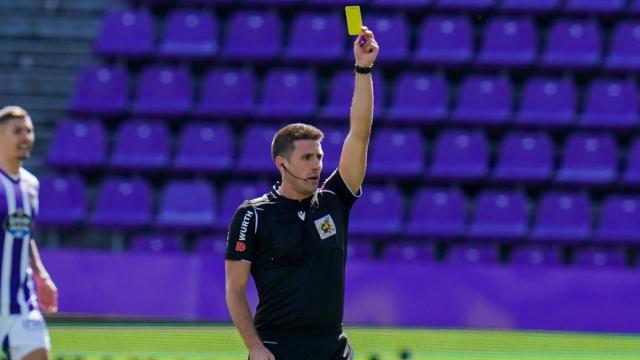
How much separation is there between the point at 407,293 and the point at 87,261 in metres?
3.57

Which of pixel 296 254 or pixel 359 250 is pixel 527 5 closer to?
pixel 359 250

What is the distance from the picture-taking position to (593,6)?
18.0 metres

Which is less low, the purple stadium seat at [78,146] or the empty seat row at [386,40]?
the empty seat row at [386,40]

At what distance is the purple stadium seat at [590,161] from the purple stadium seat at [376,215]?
2258mm

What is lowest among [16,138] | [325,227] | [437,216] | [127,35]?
[437,216]

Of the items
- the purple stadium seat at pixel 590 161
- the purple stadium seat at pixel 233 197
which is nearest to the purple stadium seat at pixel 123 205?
the purple stadium seat at pixel 233 197

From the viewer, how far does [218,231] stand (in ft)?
53.1

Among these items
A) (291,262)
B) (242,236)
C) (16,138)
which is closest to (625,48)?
(16,138)

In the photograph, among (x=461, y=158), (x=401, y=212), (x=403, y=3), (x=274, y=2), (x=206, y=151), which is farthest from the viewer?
(x=274, y=2)

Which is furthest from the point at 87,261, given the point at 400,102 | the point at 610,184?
the point at 610,184

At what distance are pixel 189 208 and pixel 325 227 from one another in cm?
1081

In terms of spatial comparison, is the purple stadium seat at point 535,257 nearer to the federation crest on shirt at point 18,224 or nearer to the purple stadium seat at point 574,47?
the purple stadium seat at point 574,47

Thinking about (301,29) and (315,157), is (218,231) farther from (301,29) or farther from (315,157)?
(315,157)

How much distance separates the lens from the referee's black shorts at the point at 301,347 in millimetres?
5570
